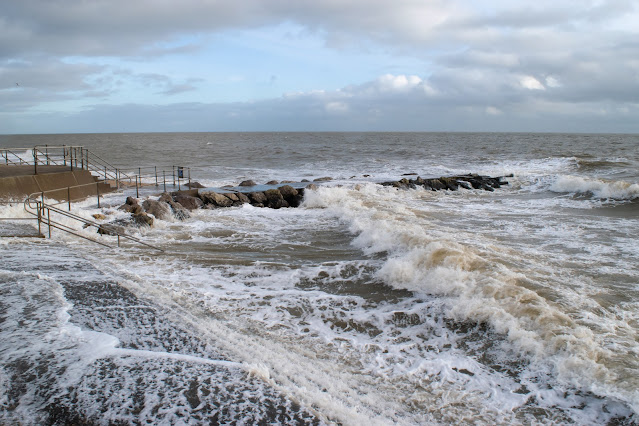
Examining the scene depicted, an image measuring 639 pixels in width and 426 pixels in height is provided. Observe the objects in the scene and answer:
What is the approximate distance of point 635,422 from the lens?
13.5 ft

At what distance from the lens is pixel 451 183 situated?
2441 cm

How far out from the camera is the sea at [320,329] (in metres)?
4.05

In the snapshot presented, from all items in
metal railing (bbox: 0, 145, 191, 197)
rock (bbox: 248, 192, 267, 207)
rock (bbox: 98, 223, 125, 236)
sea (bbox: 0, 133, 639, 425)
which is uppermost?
metal railing (bbox: 0, 145, 191, 197)

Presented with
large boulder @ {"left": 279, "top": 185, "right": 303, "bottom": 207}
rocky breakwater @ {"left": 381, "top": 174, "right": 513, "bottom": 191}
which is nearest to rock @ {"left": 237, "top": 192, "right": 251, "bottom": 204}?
large boulder @ {"left": 279, "top": 185, "right": 303, "bottom": 207}

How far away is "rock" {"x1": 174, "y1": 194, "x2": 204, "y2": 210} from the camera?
15420 millimetres

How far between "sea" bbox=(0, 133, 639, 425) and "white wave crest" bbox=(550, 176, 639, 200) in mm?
10865

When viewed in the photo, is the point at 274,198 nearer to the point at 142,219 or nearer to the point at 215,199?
the point at 215,199

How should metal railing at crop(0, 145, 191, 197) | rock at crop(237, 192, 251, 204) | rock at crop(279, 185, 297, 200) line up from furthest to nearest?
rock at crop(279, 185, 297, 200) → rock at crop(237, 192, 251, 204) → metal railing at crop(0, 145, 191, 197)

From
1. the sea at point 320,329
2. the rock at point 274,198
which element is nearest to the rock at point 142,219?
the sea at point 320,329

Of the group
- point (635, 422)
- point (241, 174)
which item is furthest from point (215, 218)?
point (241, 174)

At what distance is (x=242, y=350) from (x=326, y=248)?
571cm

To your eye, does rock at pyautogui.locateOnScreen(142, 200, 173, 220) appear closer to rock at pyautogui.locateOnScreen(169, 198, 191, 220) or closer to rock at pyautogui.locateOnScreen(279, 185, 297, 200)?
rock at pyautogui.locateOnScreen(169, 198, 191, 220)

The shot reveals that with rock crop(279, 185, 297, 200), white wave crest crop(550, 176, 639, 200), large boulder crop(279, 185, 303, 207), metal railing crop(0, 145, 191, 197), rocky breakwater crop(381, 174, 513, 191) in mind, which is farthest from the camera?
rocky breakwater crop(381, 174, 513, 191)

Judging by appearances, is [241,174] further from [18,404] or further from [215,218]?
[18,404]
